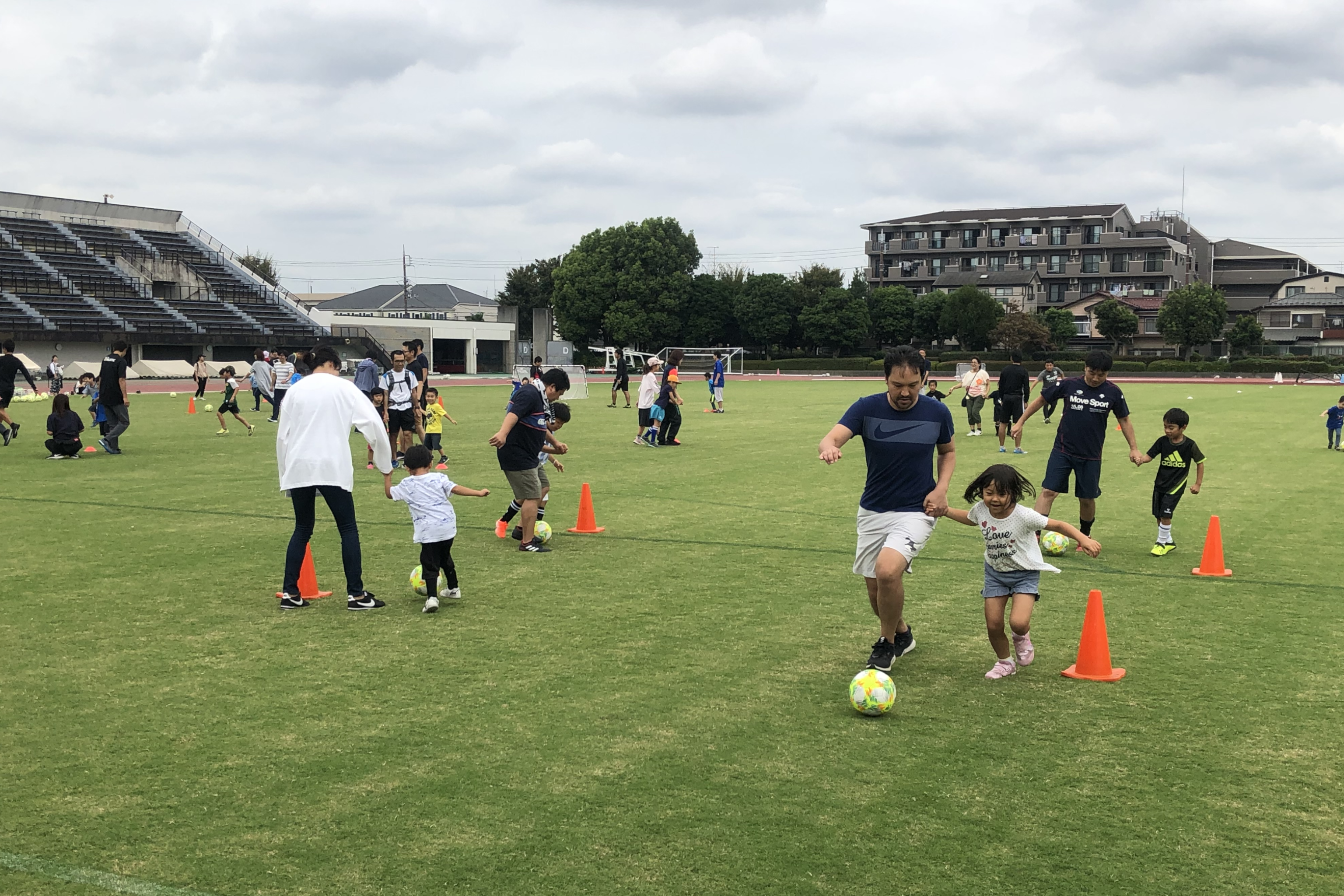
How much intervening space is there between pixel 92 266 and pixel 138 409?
40.2 metres

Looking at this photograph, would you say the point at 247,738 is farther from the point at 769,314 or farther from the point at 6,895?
the point at 769,314

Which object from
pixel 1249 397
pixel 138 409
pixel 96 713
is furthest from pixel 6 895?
pixel 1249 397

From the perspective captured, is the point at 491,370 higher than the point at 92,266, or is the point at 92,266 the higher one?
the point at 92,266

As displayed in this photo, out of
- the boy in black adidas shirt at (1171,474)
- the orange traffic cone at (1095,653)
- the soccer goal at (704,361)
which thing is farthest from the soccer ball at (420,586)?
the soccer goal at (704,361)

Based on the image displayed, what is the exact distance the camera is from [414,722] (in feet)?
19.5

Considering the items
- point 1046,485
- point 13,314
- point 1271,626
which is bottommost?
point 1271,626

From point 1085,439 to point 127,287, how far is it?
68.7 meters

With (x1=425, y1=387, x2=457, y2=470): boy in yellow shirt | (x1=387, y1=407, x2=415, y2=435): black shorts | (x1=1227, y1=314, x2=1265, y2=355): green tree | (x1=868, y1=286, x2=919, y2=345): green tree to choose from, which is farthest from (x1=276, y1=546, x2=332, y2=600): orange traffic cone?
(x1=1227, y1=314, x2=1265, y2=355): green tree

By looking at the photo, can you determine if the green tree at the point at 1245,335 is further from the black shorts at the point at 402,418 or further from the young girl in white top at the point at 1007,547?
the young girl in white top at the point at 1007,547

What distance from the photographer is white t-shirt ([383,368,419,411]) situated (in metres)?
17.5

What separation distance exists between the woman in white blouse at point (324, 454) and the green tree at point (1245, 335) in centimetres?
8930

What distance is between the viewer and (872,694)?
6000 millimetres

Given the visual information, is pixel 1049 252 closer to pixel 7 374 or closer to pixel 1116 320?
pixel 1116 320

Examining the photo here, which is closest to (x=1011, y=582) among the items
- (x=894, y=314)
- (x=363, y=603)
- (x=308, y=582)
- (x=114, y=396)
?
(x=363, y=603)
